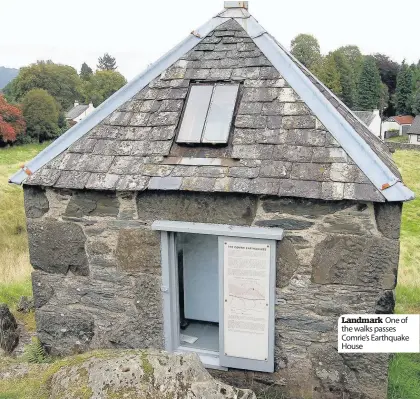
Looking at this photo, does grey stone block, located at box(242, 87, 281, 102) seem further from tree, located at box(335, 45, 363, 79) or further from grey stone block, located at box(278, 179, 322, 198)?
tree, located at box(335, 45, 363, 79)

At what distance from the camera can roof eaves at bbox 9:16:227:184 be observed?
5344 millimetres

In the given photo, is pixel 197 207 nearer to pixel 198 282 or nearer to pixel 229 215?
pixel 229 215

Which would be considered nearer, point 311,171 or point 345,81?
point 311,171

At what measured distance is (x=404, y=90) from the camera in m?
60.2

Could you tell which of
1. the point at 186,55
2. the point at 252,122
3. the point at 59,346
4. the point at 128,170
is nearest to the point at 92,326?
the point at 59,346

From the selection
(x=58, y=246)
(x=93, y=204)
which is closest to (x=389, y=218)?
(x=93, y=204)

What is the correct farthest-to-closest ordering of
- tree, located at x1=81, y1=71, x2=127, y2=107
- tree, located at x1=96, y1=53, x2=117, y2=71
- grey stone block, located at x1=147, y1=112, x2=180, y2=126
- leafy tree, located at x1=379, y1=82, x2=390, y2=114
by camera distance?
tree, located at x1=96, y1=53, x2=117, y2=71
tree, located at x1=81, y1=71, x2=127, y2=107
leafy tree, located at x1=379, y1=82, x2=390, y2=114
grey stone block, located at x1=147, y1=112, x2=180, y2=126

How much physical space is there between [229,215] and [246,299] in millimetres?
921

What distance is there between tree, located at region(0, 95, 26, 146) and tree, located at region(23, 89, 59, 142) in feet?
3.67

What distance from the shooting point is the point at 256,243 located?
4.73 meters

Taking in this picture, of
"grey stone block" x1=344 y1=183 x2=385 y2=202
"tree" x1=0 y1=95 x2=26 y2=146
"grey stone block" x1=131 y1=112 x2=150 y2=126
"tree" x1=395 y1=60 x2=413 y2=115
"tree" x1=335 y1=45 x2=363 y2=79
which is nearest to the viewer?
"grey stone block" x1=344 y1=183 x2=385 y2=202

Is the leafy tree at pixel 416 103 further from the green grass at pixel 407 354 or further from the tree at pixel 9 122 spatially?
the tree at pixel 9 122

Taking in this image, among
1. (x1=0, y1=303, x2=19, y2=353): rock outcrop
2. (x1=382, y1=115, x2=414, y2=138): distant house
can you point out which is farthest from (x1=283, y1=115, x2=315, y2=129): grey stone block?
(x1=382, y1=115, x2=414, y2=138): distant house

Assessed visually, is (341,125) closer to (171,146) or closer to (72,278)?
(171,146)
